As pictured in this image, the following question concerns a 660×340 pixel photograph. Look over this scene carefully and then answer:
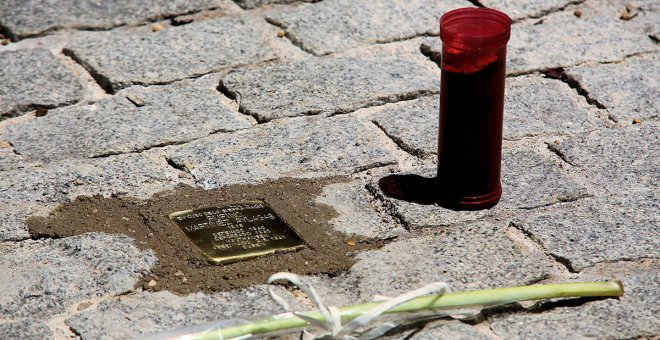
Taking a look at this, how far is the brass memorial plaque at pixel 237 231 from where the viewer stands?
10.2 feet

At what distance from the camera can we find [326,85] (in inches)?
165

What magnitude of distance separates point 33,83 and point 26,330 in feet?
5.50

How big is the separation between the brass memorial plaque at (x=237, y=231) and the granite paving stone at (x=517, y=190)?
0.41m

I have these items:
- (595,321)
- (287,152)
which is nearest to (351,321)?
(595,321)

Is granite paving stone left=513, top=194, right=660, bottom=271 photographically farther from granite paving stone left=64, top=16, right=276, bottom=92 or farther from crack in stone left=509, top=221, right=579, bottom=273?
granite paving stone left=64, top=16, right=276, bottom=92

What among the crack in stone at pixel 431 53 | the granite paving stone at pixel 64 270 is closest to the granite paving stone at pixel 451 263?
the granite paving stone at pixel 64 270

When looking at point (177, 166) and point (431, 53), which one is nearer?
point (177, 166)

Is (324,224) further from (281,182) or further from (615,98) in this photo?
(615,98)

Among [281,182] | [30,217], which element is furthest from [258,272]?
[30,217]

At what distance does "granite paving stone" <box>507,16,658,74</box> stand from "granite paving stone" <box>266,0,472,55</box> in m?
0.39

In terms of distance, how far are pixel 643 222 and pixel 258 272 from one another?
4.15ft

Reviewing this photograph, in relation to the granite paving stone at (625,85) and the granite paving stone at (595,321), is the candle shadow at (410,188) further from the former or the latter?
the granite paving stone at (625,85)

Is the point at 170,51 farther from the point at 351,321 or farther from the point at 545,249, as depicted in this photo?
the point at 351,321

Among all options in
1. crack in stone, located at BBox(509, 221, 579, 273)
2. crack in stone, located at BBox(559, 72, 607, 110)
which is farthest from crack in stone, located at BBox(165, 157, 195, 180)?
crack in stone, located at BBox(559, 72, 607, 110)
